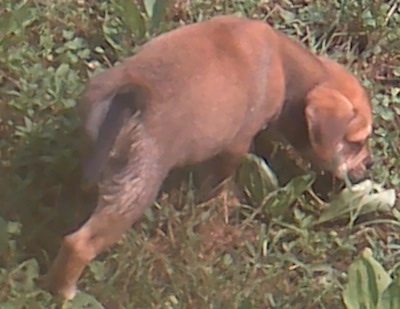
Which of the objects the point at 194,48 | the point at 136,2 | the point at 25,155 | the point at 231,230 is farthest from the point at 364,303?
the point at 136,2

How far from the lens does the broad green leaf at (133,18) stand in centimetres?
387

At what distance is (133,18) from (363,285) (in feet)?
4.26

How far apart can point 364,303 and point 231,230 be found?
1.95 feet

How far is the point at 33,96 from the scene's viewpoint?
367 cm

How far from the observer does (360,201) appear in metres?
3.63

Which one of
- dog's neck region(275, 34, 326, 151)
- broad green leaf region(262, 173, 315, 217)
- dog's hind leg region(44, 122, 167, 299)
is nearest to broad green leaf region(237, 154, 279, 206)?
broad green leaf region(262, 173, 315, 217)

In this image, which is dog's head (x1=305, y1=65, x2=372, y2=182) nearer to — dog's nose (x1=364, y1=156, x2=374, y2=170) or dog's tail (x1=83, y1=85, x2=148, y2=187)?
dog's nose (x1=364, y1=156, x2=374, y2=170)

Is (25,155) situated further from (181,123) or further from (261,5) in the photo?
(261,5)

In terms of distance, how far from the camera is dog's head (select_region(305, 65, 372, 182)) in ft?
11.7

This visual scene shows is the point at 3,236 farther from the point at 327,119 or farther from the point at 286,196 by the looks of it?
the point at 327,119

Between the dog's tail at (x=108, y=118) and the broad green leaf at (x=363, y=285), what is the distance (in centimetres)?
67

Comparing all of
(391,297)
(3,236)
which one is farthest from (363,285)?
(3,236)

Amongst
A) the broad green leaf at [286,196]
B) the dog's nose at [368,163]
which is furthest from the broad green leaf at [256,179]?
the dog's nose at [368,163]

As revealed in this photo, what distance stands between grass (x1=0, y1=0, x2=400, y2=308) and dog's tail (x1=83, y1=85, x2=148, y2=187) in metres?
0.31
